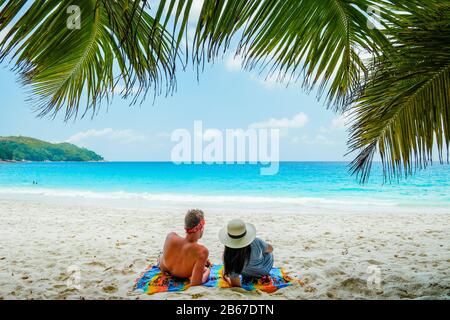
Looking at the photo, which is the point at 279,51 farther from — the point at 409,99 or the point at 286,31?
the point at 409,99

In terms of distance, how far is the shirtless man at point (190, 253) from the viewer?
2.22m

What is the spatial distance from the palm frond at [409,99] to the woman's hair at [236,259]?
91 cm

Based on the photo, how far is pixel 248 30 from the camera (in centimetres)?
94

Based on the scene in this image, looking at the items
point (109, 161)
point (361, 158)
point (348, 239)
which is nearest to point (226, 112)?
point (109, 161)

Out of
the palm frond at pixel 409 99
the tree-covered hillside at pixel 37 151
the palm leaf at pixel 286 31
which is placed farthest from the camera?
the tree-covered hillside at pixel 37 151

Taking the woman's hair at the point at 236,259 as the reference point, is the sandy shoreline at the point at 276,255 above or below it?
below

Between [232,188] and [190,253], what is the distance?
17.7 meters

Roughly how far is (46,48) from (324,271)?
252 cm

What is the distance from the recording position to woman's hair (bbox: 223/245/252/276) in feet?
7.30

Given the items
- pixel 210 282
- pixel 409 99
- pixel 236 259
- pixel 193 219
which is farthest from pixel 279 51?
pixel 210 282

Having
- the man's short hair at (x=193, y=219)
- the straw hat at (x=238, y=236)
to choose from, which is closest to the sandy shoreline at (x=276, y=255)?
the straw hat at (x=238, y=236)

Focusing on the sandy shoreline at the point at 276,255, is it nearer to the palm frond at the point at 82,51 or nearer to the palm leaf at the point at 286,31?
the palm frond at the point at 82,51

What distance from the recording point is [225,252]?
7.44ft

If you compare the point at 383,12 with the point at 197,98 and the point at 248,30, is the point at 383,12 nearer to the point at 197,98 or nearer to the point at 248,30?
the point at 248,30
